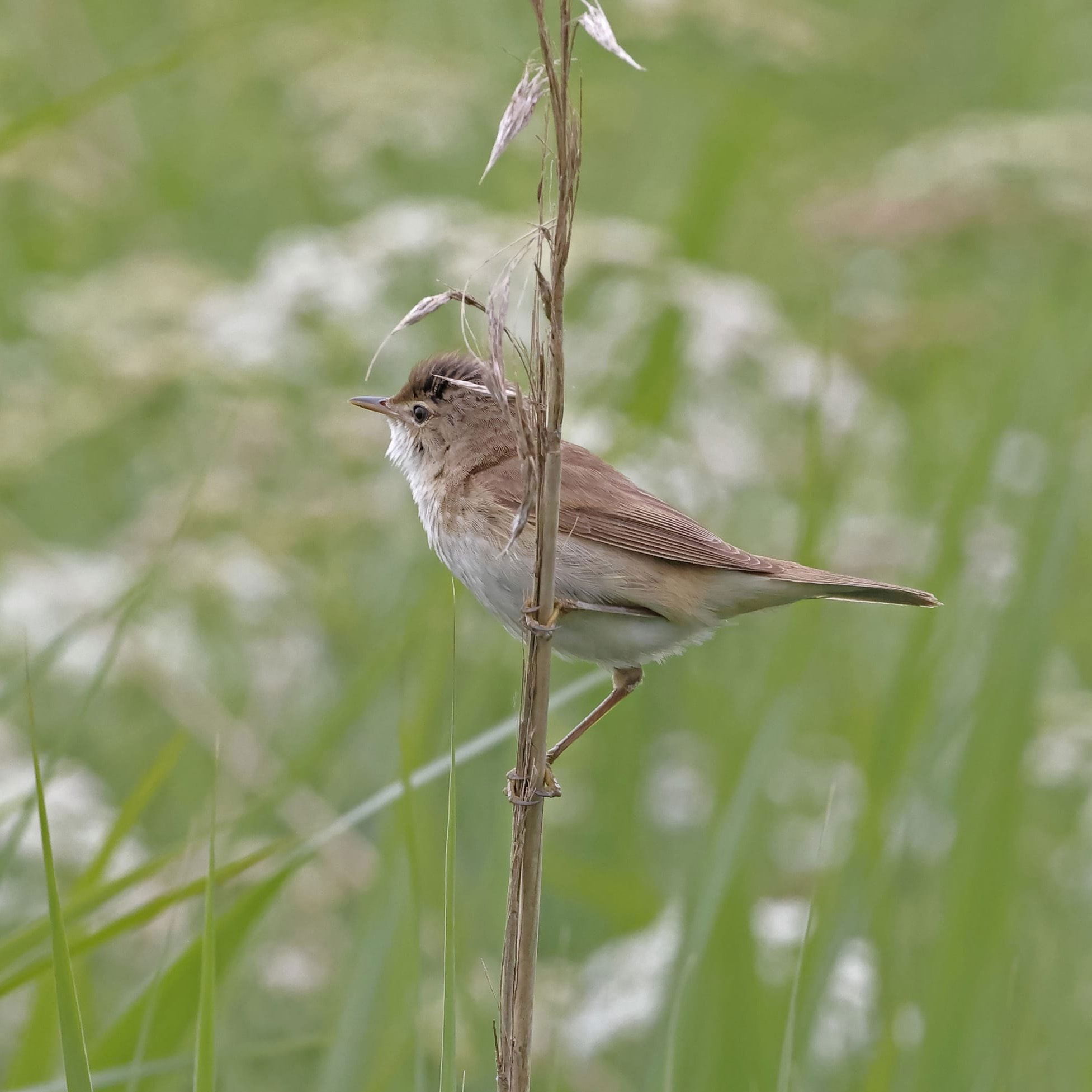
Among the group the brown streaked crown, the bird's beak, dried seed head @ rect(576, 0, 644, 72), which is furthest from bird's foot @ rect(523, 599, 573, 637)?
the bird's beak

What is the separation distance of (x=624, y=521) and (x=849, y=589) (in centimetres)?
44

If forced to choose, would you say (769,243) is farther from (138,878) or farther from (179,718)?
(138,878)

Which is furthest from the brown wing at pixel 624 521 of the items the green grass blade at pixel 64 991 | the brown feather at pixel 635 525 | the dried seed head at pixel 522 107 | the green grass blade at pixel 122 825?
the green grass blade at pixel 64 991

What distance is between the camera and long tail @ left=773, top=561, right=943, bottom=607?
2.58 m

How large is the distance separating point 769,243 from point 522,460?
7412mm

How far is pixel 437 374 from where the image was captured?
3.23 metres

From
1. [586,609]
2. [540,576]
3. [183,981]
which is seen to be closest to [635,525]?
[586,609]

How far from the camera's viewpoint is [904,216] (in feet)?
17.7

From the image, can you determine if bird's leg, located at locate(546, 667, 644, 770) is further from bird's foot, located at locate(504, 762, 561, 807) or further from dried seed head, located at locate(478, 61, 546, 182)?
dried seed head, located at locate(478, 61, 546, 182)

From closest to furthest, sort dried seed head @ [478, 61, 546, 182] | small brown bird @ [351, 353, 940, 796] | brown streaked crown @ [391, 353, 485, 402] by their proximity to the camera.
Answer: dried seed head @ [478, 61, 546, 182] < small brown bird @ [351, 353, 940, 796] < brown streaked crown @ [391, 353, 485, 402]

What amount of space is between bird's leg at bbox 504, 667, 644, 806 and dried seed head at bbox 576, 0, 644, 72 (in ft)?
2.73

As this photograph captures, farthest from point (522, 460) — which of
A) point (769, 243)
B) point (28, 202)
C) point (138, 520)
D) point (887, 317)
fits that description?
point (769, 243)

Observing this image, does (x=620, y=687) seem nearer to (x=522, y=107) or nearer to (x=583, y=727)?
(x=583, y=727)

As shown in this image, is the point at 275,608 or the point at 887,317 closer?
A: the point at 275,608
